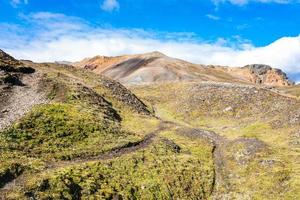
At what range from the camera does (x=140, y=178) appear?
64750 mm

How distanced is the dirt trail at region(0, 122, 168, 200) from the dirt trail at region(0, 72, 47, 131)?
12.8 meters

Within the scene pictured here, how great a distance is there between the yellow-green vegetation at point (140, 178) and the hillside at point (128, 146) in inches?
6.1

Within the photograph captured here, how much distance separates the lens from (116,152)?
237ft

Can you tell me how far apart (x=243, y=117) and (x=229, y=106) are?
25.4 feet

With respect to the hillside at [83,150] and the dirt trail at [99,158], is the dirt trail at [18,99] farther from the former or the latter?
the dirt trail at [99,158]

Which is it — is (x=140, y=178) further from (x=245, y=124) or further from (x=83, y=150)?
(x=245, y=124)

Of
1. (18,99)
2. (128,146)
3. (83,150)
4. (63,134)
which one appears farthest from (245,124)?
(18,99)

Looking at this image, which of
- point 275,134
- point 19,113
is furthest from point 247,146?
point 19,113

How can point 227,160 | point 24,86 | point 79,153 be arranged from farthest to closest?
1. point 24,86
2. point 227,160
3. point 79,153

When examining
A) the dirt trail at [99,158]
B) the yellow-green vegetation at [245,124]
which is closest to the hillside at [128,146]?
the dirt trail at [99,158]

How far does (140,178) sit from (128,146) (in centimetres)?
1198

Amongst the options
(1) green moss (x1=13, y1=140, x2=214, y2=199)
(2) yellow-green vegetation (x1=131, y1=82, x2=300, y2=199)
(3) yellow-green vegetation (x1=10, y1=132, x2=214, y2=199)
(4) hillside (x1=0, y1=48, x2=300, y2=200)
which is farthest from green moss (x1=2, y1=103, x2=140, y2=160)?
(2) yellow-green vegetation (x1=131, y1=82, x2=300, y2=199)

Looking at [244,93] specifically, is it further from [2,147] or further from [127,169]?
[2,147]

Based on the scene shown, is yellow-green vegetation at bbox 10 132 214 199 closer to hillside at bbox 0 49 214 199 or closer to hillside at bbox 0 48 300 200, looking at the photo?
hillside at bbox 0 49 214 199
